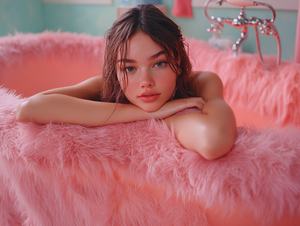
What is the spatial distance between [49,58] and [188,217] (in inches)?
51.1

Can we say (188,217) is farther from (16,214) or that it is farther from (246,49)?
(246,49)

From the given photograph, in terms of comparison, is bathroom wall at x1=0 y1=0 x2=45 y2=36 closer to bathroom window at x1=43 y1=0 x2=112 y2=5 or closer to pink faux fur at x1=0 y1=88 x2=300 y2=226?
bathroom window at x1=43 y1=0 x2=112 y2=5

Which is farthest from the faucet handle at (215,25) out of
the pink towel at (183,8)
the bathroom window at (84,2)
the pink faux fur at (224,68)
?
the bathroom window at (84,2)

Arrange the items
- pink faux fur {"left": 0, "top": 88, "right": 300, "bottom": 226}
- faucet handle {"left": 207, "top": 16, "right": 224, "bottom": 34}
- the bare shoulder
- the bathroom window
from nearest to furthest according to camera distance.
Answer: pink faux fur {"left": 0, "top": 88, "right": 300, "bottom": 226}, the bare shoulder, faucet handle {"left": 207, "top": 16, "right": 224, "bottom": 34}, the bathroom window

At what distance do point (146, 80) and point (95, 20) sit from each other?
6.75 feet

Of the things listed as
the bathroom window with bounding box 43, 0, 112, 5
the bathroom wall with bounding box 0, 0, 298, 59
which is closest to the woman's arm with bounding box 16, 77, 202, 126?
the bathroom wall with bounding box 0, 0, 298, 59

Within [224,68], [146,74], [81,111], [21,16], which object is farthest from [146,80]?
[21,16]

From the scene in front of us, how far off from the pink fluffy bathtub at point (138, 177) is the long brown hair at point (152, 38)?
173 mm

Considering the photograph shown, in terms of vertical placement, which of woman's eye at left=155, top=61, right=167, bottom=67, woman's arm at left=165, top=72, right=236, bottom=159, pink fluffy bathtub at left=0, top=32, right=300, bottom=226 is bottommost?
pink fluffy bathtub at left=0, top=32, right=300, bottom=226

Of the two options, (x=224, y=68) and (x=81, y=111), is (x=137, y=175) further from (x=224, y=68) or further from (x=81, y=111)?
(x=224, y=68)

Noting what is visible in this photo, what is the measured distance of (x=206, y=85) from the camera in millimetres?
872

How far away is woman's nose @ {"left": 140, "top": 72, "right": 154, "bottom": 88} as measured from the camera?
2.27 feet

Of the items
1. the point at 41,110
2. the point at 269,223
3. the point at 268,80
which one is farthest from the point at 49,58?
the point at 269,223

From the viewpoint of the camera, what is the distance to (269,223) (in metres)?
0.55
